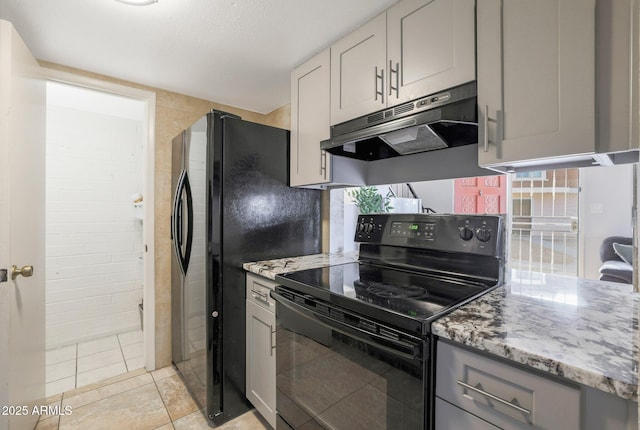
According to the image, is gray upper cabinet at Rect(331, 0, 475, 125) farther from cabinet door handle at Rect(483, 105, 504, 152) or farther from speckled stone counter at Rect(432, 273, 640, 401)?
speckled stone counter at Rect(432, 273, 640, 401)

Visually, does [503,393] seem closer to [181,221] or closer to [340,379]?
[340,379]

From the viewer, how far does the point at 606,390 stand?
584 mm

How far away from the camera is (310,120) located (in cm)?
187

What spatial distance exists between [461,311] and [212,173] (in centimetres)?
143

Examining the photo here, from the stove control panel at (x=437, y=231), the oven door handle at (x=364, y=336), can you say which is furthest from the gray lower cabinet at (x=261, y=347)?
the stove control panel at (x=437, y=231)

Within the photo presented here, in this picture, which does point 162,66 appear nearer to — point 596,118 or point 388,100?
point 388,100

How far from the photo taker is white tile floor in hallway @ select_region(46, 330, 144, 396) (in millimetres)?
2168

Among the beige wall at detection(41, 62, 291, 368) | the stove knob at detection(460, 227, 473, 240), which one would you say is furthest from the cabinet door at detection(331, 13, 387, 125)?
the beige wall at detection(41, 62, 291, 368)

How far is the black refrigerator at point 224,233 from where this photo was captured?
1.73 m

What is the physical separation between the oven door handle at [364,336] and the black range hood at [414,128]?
0.83 meters

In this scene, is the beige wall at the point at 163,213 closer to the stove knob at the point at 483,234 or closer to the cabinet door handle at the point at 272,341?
the cabinet door handle at the point at 272,341

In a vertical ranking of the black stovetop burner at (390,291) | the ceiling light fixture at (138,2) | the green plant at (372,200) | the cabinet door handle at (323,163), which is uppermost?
the ceiling light fixture at (138,2)

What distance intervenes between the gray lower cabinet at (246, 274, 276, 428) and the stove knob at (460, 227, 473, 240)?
96 centimetres

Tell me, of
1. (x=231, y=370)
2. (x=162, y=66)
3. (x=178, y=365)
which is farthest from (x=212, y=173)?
(x=178, y=365)
